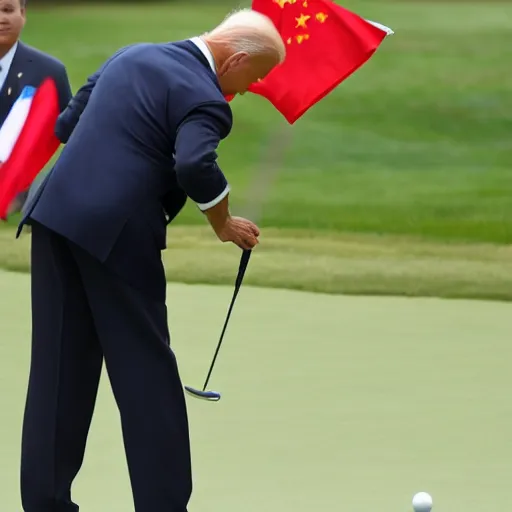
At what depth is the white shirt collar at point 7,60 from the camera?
4.61 m

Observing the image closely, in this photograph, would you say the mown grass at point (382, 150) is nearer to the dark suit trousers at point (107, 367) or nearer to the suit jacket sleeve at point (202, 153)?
the dark suit trousers at point (107, 367)

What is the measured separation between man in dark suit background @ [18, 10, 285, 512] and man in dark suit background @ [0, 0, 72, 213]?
860 mm

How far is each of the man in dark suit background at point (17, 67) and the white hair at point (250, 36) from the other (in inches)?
42.6

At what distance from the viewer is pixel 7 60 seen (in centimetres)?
464

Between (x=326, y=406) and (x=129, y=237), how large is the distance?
176 cm

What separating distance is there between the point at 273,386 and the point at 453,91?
27.1 ft

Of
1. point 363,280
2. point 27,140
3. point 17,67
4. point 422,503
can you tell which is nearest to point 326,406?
point 422,503

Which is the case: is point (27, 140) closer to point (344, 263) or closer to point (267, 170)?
point (344, 263)

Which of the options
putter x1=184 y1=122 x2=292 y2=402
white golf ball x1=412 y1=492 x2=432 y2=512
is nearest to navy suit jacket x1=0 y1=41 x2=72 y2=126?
white golf ball x1=412 y1=492 x2=432 y2=512

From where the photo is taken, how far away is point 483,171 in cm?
1105

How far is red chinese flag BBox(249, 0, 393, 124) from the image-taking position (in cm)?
439

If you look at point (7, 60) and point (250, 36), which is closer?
point (250, 36)

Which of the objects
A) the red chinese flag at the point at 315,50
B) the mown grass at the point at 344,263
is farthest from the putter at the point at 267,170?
the red chinese flag at the point at 315,50

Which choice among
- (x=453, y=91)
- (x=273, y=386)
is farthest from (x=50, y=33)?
(x=273, y=386)
